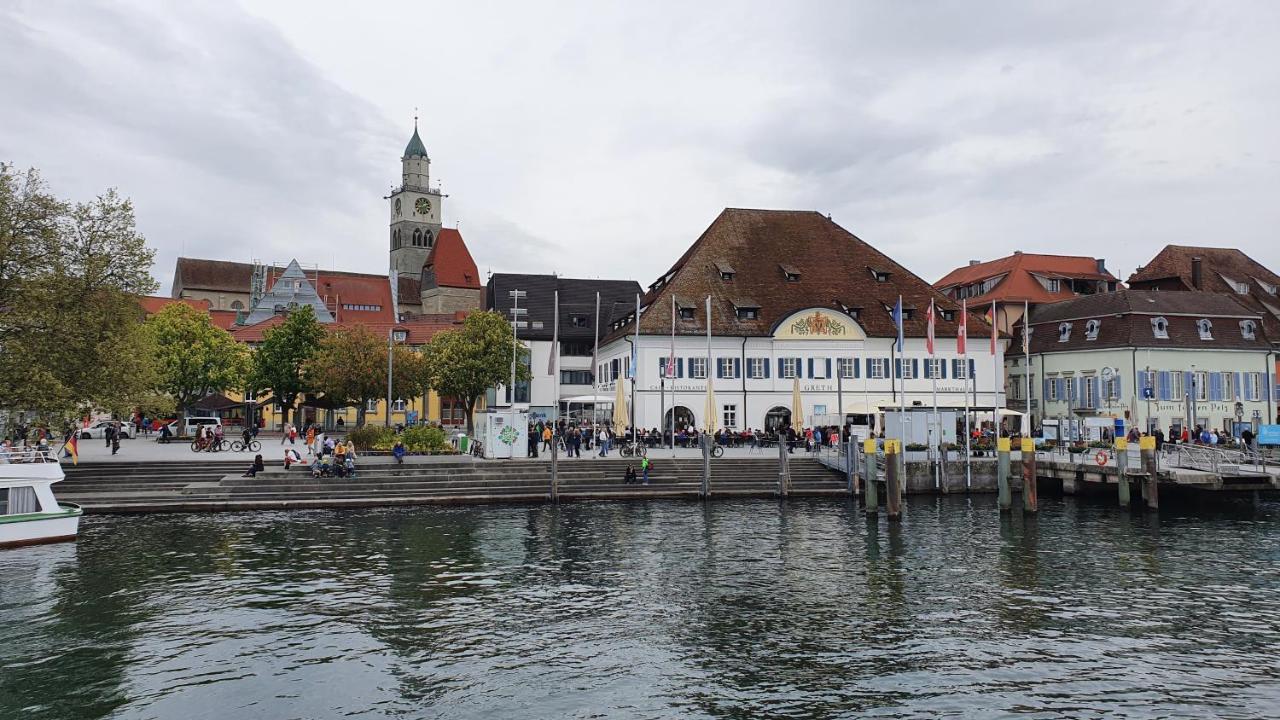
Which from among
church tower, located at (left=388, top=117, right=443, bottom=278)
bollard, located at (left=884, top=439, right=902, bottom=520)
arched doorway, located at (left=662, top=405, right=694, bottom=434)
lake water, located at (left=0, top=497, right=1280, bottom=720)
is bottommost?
lake water, located at (left=0, top=497, right=1280, bottom=720)

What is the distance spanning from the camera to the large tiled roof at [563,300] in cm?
8119

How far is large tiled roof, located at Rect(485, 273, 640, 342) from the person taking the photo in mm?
81188

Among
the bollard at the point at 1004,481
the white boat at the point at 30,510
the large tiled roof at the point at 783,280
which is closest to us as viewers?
the white boat at the point at 30,510

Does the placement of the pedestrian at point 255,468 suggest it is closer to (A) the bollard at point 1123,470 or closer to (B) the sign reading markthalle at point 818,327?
(B) the sign reading markthalle at point 818,327

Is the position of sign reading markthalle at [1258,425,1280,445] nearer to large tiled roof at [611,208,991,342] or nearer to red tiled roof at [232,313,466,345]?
large tiled roof at [611,208,991,342]

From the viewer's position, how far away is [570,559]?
26484 millimetres

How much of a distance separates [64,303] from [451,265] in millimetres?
102376

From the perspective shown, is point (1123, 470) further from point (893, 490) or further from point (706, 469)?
point (706, 469)

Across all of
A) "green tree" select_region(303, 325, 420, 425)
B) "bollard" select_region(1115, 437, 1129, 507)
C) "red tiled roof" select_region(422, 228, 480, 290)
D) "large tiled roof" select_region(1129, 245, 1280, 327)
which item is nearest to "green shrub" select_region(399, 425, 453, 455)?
"green tree" select_region(303, 325, 420, 425)

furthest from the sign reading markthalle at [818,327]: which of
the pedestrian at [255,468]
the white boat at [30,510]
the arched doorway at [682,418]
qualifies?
the white boat at [30,510]

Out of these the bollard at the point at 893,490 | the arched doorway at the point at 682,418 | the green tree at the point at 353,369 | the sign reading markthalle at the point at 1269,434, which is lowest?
the bollard at the point at 893,490

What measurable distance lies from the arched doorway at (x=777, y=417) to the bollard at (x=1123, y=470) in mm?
24088

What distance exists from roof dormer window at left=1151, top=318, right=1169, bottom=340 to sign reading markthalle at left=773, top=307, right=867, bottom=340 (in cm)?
1957

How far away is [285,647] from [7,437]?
39.3m
